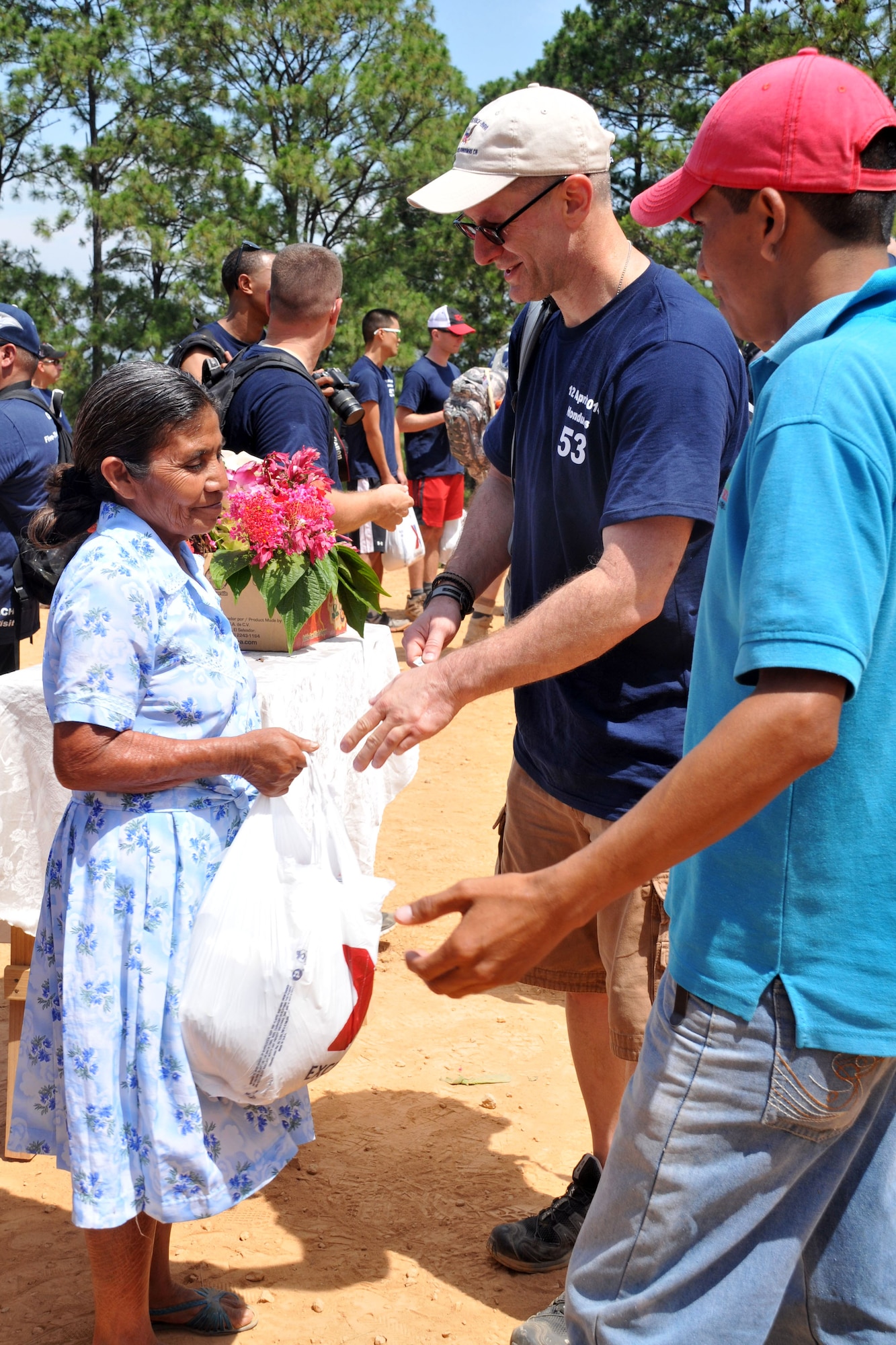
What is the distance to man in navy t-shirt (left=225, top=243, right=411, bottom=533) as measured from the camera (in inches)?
149

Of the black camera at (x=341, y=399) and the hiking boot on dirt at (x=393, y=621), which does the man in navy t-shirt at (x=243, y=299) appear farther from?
the hiking boot on dirt at (x=393, y=621)

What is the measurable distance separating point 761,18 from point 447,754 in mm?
14149

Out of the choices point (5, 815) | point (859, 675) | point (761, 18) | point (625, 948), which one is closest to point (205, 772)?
point (625, 948)

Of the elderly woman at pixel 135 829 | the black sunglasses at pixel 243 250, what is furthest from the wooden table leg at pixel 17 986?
the black sunglasses at pixel 243 250

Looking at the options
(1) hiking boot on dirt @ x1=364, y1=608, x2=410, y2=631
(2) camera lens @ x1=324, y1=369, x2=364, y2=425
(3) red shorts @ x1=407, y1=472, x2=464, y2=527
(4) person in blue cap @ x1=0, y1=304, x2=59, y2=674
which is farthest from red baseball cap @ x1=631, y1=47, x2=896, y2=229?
(3) red shorts @ x1=407, y1=472, x2=464, y2=527

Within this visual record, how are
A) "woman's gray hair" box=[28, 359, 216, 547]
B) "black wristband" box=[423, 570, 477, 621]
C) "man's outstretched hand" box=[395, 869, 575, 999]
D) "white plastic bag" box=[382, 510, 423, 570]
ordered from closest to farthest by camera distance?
"man's outstretched hand" box=[395, 869, 575, 999] → "woman's gray hair" box=[28, 359, 216, 547] → "black wristband" box=[423, 570, 477, 621] → "white plastic bag" box=[382, 510, 423, 570]

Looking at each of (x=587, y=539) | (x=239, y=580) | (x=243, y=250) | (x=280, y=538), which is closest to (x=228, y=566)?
(x=239, y=580)

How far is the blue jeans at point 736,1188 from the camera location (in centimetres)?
137

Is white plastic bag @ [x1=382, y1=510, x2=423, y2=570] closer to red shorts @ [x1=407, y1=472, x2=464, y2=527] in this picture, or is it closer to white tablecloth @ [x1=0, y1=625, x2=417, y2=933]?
white tablecloth @ [x1=0, y1=625, x2=417, y2=933]

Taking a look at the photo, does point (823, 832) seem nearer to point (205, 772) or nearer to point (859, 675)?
point (859, 675)

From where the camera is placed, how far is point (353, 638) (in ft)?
12.8

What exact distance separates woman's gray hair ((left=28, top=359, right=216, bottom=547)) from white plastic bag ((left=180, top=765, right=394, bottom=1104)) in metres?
0.69

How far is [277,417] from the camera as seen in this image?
12.4ft

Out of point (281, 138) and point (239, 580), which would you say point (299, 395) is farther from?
point (281, 138)
